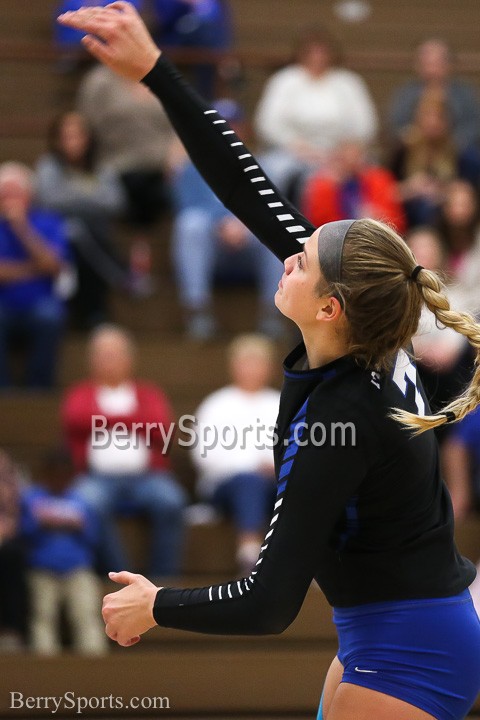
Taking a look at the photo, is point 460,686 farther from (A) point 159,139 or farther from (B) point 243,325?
(A) point 159,139

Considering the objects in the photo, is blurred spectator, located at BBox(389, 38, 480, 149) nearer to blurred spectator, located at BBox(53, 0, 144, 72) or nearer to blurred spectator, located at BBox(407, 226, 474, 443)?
blurred spectator, located at BBox(407, 226, 474, 443)

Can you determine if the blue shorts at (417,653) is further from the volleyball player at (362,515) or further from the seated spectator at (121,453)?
the seated spectator at (121,453)

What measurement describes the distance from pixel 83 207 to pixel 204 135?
13.3 ft

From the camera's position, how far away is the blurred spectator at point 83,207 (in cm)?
633

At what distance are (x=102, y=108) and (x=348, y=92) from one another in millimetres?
1638

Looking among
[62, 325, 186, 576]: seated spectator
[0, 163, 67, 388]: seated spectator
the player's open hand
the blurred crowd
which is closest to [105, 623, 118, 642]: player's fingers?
the player's open hand

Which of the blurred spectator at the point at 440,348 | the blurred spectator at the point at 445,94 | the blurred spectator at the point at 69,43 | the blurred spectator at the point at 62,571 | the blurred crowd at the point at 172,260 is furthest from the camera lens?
the blurred spectator at the point at 69,43

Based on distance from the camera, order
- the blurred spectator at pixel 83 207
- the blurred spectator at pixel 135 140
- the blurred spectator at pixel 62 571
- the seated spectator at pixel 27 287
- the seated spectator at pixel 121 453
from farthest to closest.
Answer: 1. the blurred spectator at pixel 135 140
2. the blurred spectator at pixel 83 207
3. the seated spectator at pixel 27 287
4. the seated spectator at pixel 121 453
5. the blurred spectator at pixel 62 571

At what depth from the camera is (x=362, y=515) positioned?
6.53 ft

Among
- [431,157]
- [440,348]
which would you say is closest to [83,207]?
[431,157]

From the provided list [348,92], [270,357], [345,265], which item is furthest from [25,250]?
[345,265]

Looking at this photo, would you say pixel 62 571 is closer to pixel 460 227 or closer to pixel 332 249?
pixel 460 227
